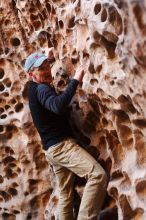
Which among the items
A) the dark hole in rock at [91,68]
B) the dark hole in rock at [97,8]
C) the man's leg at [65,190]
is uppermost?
the dark hole in rock at [97,8]

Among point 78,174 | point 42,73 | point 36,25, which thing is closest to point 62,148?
point 78,174

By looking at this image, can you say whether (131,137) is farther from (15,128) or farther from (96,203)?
(15,128)

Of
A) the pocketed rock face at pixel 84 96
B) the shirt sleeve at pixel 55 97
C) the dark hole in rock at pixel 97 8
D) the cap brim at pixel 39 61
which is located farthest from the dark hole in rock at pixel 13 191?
the dark hole in rock at pixel 97 8

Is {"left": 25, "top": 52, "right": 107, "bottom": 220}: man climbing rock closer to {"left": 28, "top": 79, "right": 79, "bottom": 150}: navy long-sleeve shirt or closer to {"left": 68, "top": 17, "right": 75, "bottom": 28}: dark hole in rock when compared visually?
{"left": 28, "top": 79, "right": 79, "bottom": 150}: navy long-sleeve shirt

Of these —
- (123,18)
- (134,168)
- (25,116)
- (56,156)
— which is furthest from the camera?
(25,116)

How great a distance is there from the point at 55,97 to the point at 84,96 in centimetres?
37

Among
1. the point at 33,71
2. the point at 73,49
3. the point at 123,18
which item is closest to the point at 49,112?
the point at 33,71

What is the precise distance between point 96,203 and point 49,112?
1.87 ft

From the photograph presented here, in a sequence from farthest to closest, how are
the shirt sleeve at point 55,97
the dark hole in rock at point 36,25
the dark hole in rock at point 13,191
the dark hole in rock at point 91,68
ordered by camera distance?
the dark hole in rock at point 13,191 < the dark hole in rock at point 36,25 < the dark hole in rock at point 91,68 < the shirt sleeve at point 55,97

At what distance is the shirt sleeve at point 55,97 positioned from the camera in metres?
2.31

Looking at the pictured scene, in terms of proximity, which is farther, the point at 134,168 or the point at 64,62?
the point at 64,62

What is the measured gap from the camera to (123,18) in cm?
201

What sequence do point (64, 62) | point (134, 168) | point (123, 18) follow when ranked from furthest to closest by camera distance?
point (64, 62)
point (134, 168)
point (123, 18)

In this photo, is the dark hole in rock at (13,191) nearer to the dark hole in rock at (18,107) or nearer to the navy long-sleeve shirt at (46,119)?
the dark hole in rock at (18,107)
